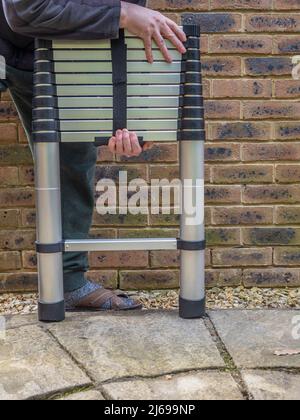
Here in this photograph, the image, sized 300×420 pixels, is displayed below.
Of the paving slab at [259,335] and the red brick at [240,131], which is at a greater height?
the red brick at [240,131]

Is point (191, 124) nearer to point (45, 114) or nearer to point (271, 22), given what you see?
point (45, 114)

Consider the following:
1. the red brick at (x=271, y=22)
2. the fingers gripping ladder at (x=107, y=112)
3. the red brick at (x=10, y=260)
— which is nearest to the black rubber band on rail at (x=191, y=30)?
the fingers gripping ladder at (x=107, y=112)

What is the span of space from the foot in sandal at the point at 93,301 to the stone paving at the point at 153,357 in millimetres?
102

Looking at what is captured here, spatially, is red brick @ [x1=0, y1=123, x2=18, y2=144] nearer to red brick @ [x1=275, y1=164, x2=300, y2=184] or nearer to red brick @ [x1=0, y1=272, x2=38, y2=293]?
red brick @ [x1=0, y1=272, x2=38, y2=293]

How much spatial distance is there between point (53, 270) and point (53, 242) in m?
0.09

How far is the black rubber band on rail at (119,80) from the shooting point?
65.7 inches

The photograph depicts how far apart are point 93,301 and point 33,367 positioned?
0.53 m

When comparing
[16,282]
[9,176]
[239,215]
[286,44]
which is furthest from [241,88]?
[16,282]

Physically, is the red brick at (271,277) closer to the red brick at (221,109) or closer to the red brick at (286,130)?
the red brick at (286,130)

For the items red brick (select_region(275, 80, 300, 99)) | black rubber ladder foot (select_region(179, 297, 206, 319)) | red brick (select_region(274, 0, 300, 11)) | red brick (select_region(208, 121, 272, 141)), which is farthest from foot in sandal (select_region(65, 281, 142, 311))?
red brick (select_region(274, 0, 300, 11))

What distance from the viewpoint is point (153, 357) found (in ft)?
5.01

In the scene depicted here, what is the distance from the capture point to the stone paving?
1342 mm

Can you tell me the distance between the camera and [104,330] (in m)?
1.71
